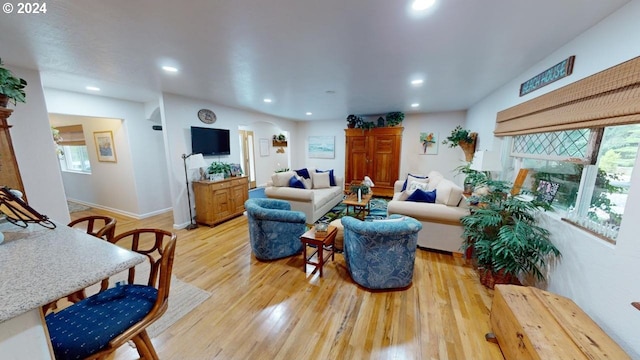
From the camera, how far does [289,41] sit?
1771 millimetres

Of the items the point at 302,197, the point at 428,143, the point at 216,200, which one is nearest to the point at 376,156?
the point at 428,143

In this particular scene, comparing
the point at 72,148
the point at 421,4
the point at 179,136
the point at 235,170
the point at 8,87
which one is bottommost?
the point at 235,170

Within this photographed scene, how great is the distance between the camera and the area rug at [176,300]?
177 cm

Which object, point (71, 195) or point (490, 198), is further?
point (71, 195)

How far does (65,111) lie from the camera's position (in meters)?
3.33

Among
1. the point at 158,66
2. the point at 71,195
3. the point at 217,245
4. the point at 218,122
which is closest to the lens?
the point at 158,66

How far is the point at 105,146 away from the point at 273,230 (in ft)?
14.8

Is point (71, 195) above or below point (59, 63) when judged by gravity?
below

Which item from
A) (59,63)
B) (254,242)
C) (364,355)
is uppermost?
(59,63)

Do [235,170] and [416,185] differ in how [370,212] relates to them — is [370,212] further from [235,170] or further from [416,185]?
[235,170]

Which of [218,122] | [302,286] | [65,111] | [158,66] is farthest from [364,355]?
[65,111]

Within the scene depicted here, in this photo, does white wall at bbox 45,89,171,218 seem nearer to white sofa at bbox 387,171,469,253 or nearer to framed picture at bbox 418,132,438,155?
white sofa at bbox 387,171,469,253

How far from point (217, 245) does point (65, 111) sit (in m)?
3.17

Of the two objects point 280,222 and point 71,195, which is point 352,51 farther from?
point 71,195
